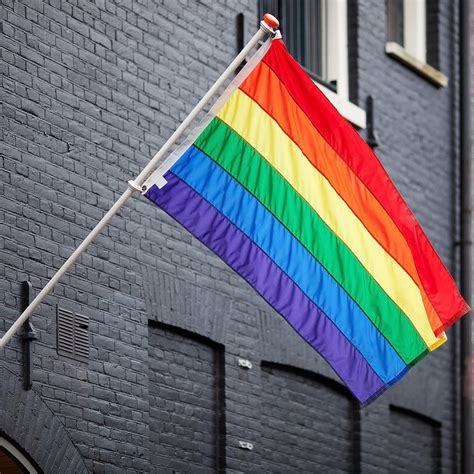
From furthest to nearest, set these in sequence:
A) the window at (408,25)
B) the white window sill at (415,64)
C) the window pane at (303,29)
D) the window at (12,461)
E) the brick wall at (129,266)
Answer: the window at (408,25) → the white window sill at (415,64) → the window pane at (303,29) → the brick wall at (129,266) → the window at (12,461)

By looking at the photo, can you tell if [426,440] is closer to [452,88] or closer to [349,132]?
[452,88]

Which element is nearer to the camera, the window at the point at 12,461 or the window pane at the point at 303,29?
the window at the point at 12,461

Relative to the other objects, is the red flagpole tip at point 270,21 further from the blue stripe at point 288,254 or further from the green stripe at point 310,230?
the blue stripe at point 288,254

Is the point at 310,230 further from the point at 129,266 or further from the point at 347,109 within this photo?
the point at 347,109

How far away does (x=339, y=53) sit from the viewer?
707 inches

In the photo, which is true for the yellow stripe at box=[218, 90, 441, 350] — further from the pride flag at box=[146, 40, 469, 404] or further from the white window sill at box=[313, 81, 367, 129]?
the white window sill at box=[313, 81, 367, 129]

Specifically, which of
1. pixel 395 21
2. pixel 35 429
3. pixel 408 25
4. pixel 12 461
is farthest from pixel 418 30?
pixel 12 461

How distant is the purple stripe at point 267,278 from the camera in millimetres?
11820

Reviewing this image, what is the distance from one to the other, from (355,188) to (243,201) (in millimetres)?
995

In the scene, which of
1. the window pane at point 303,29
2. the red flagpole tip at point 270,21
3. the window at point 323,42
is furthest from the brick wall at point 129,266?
the red flagpole tip at point 270,21

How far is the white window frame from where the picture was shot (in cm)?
1781

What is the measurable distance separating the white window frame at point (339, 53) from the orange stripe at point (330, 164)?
495 centimetres

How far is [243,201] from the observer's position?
12.1 meters

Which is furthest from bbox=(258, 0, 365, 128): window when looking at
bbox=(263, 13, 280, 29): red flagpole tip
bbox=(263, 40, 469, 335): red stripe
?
bbox=(263, 13, 280, 29): red flagpole tip
